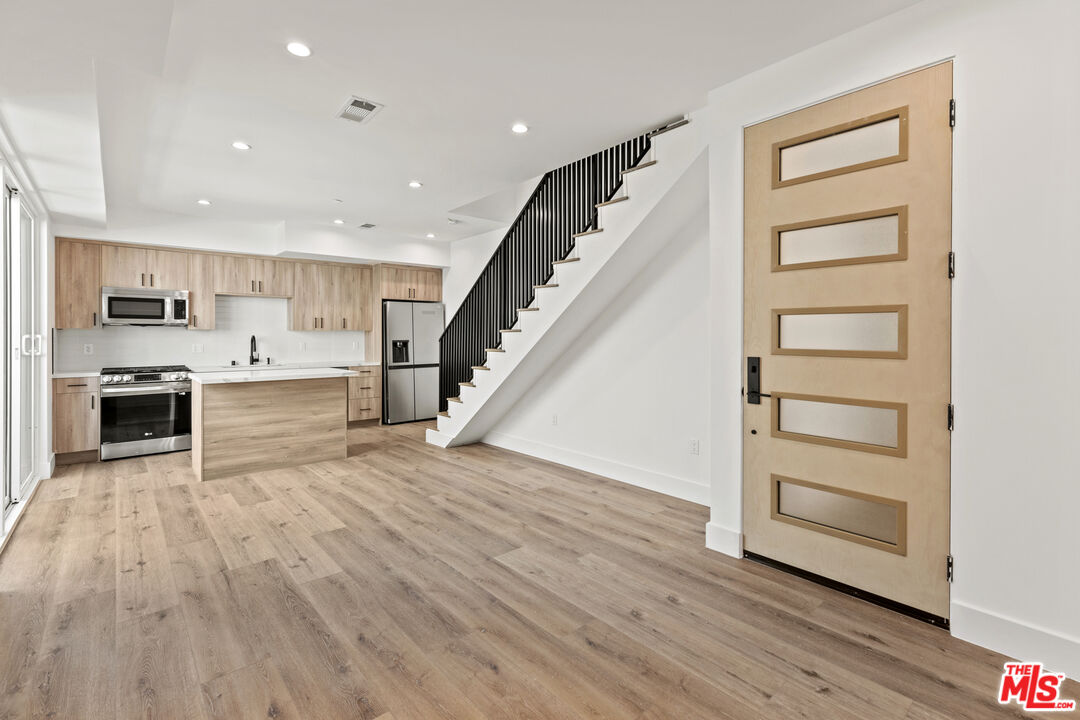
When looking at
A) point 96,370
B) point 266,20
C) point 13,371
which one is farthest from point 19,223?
point 266,20

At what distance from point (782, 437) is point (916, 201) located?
1275mm

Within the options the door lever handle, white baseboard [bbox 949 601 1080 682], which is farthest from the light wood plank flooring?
the door lever handle

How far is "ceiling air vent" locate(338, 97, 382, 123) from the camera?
307 centimetres

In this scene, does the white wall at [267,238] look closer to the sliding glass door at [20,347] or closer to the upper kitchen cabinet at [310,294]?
the upper kitchen cabinet at [310,294]

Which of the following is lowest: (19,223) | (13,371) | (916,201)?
(13,371)

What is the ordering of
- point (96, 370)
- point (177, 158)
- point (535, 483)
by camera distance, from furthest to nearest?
point (96, 370) < point (535, 483) < point (177, 158)

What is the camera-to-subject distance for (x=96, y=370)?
18.5 feet

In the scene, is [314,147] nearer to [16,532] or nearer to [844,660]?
[16,532]

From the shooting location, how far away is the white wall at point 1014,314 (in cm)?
192

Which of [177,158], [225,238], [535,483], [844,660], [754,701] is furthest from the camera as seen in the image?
[225,238]

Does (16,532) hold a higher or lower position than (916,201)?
lower

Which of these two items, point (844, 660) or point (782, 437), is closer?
point (844, 660)

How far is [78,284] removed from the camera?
5379mm

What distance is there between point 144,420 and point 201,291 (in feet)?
5.38
